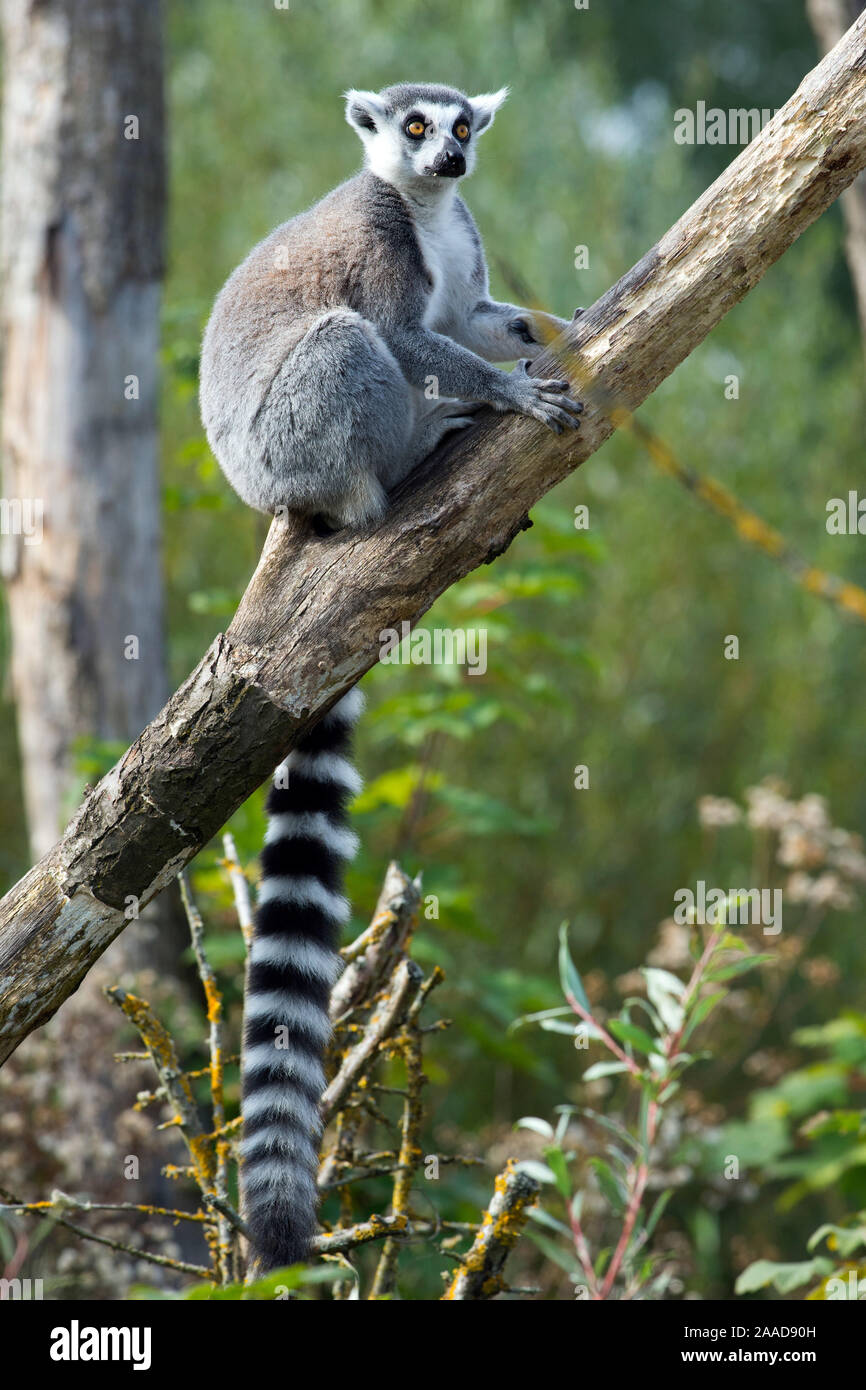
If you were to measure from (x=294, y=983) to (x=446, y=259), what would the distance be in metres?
1.63

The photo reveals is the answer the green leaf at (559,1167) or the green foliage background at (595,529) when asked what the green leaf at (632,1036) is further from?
the green foliage background at (595,529)

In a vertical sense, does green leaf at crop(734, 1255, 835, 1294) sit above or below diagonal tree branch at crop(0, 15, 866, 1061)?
below

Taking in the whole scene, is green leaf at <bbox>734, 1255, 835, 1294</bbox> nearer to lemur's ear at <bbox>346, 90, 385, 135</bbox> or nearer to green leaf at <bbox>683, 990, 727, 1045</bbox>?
green leaf at <bbox>683, 990, 727, 1045</bbox>

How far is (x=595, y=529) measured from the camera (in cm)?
520

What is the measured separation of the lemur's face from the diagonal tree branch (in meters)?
0.82

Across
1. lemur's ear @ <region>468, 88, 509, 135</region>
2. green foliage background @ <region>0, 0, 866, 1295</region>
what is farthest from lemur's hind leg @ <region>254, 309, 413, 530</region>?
green foliage background @ <region>0, 0, 866, 1295</region>

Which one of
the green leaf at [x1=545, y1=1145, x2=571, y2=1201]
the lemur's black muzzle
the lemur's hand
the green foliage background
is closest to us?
the lemur's hand

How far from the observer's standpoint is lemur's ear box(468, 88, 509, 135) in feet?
9.43

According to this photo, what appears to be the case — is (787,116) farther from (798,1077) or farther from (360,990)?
(798,1077)

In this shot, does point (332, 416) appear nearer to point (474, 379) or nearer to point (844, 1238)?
point (474, 379)

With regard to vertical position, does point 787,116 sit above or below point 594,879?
above
